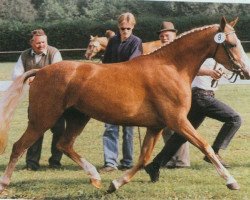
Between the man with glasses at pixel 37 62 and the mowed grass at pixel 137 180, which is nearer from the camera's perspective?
the mowed grass at pixel 137 180

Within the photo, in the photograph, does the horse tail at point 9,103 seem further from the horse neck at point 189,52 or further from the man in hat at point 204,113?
the man in hat at point 204,113

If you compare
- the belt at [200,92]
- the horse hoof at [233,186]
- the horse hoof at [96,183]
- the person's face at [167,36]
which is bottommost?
the horse hoof at [96,183]

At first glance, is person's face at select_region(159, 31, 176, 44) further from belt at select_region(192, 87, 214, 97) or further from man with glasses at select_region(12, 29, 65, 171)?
man with glasses at select_region(12, 29, 65, 171)

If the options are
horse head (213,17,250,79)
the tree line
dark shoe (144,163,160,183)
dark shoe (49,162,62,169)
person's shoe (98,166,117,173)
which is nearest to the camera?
horse head (213,17,250,79)

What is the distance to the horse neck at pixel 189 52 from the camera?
4.82 meters

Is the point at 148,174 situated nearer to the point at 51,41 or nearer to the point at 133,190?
the point at 133,190

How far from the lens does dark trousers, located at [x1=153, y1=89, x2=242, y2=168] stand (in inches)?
217

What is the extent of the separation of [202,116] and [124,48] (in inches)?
43.3

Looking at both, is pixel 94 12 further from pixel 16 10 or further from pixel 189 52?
pixel 189 52

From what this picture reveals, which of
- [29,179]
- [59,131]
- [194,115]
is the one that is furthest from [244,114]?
[29,179]

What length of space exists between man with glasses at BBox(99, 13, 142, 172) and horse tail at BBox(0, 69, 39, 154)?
45.0 inches

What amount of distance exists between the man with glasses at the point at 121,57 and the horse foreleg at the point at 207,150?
1.41 metres

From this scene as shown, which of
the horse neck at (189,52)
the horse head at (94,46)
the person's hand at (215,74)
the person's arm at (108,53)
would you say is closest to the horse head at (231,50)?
the horse neck at (189,52)

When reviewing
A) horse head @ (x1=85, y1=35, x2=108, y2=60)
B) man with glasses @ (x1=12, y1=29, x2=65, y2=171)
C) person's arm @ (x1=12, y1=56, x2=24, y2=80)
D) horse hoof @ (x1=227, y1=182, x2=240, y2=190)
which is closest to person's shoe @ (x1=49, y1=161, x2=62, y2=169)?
man with glasses @ (x1=12, y1=29, x2=65, y2=171)
